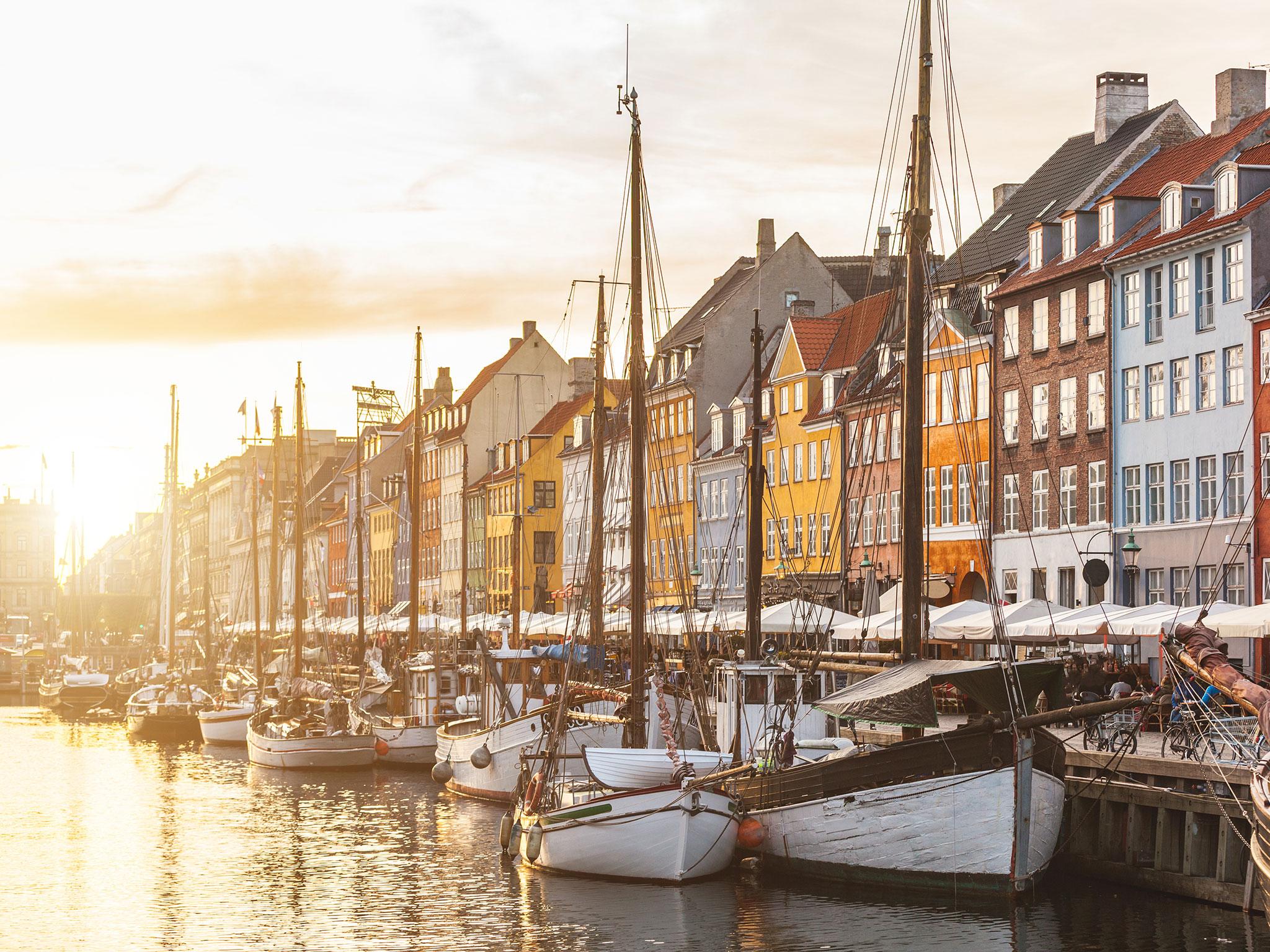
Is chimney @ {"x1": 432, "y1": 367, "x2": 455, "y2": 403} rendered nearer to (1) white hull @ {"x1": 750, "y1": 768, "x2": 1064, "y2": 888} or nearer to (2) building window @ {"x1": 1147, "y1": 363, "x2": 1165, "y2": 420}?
(2) building window @ {"x1": 1147, "y1": 363, "x2": 1165, "y2": 420}

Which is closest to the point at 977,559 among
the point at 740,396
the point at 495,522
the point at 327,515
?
the point at 740,396

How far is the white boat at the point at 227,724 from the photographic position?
8388 cm

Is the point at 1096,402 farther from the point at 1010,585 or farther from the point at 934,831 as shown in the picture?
the point at 934,831

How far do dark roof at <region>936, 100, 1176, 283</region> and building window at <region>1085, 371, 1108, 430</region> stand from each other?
22.6ft

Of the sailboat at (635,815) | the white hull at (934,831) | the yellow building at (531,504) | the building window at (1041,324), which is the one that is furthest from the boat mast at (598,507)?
the yellow building at (531,504)

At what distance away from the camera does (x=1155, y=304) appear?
62.8 metres

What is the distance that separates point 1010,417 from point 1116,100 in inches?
521

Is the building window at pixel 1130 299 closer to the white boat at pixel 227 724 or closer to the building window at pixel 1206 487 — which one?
the building window at pixel 1206 487

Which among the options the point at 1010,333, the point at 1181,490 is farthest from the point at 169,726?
the point at 1181,490

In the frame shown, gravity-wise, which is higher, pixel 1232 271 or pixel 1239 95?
pixel 1239 95

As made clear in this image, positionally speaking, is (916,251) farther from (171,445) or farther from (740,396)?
(171,445)

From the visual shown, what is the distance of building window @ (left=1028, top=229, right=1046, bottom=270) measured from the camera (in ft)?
229

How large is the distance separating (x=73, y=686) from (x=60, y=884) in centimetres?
8953

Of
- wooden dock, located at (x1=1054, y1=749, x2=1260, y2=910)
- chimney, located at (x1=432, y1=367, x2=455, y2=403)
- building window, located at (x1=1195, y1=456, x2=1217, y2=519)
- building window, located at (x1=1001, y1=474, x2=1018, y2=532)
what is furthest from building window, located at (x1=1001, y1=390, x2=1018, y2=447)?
chimney, located at (x1=432, y1=367, x2=455, y2=403)
